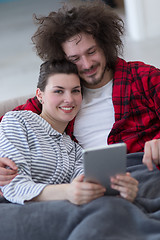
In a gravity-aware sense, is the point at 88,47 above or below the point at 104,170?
above

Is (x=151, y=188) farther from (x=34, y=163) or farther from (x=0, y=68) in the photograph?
(x=0, y=68)

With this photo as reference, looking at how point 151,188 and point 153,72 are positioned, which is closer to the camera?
point 151,188

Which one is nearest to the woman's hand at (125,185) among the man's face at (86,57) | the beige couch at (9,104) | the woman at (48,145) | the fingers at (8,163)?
the woman at (48,145)

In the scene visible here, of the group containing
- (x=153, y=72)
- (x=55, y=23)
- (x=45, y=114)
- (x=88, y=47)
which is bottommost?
(x=45, y=114)

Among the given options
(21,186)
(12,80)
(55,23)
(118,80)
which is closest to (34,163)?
(21,186)

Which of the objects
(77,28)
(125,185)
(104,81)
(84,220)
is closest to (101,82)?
(104,81)

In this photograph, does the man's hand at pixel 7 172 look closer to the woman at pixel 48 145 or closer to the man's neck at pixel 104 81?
the woman at pixel 48 145

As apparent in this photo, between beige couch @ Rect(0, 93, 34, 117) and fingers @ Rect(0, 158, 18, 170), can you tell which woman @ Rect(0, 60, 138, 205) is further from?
beige couch @ Rect(0, 93, 34, 117)

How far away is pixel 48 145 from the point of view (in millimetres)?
1692

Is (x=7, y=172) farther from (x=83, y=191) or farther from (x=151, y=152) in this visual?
(x=151, y=152)

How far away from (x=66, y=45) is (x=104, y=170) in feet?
2.82

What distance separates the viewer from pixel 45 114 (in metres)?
1.80

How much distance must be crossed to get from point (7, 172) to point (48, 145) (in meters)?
0.25

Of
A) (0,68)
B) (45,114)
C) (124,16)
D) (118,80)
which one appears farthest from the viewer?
(124,16)
